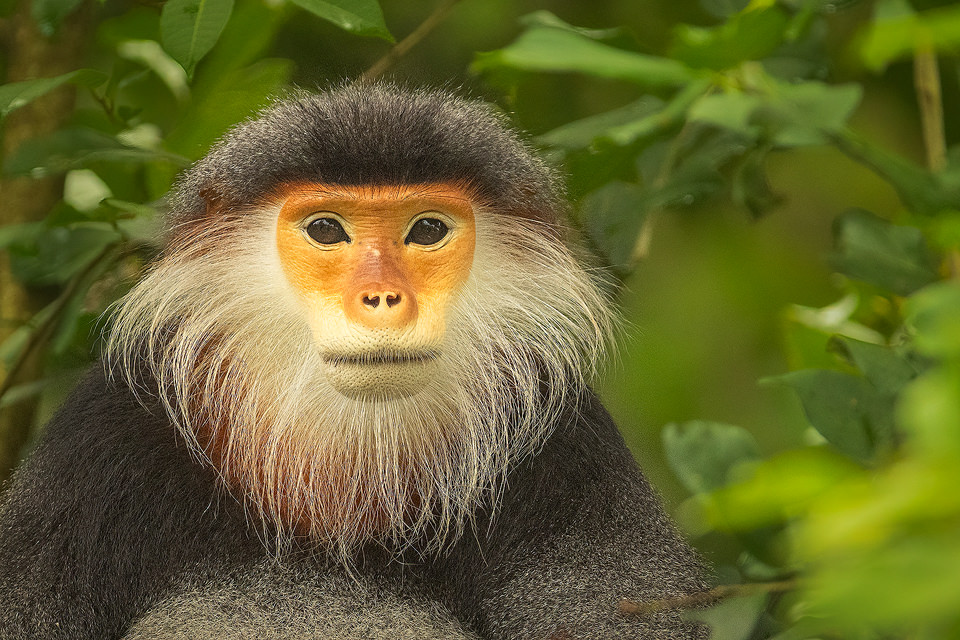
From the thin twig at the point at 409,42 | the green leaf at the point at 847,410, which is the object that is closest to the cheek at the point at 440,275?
the green leaf at the point at 847,410

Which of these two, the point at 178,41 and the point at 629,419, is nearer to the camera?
the point at 178,41

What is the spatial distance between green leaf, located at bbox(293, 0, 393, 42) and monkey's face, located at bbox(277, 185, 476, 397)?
39 cm

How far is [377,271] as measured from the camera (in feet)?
7.55

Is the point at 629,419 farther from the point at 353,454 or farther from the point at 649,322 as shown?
the point at 353,454

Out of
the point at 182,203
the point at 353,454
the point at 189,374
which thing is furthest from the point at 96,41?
the point at 353,454

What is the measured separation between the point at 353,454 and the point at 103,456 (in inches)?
23.8

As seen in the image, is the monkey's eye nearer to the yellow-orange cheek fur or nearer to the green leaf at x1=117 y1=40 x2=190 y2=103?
the yellow-orange cheek fur

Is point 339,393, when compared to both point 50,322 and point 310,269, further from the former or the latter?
point 50,322

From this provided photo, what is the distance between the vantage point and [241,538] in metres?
2.60

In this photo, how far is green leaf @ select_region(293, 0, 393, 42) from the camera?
8.29 ft

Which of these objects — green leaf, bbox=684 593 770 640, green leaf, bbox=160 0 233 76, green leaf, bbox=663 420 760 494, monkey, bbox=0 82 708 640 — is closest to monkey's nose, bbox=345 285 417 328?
monkey, bbox=0 82 708 640

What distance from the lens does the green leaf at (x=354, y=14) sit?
2.53 meters

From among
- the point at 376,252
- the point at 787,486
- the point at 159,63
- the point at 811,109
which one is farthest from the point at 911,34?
the point at 159,63

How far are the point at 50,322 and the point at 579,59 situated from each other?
268 cm
